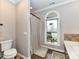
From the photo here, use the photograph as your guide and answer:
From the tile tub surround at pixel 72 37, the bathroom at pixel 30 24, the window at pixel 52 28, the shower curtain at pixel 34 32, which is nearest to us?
the bathroom at pixel 30 24

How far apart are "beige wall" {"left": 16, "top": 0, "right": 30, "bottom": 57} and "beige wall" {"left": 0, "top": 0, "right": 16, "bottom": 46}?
200 mm

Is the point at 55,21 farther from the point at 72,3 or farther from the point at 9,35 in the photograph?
the point at 9,35

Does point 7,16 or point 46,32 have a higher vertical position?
point 7,16

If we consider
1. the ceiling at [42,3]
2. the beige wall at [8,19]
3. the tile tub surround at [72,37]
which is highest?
the ceiling at [42,3]

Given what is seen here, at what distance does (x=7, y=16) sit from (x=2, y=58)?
1725mm

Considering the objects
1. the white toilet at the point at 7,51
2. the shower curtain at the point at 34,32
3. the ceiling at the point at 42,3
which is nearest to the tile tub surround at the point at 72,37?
the shower curtain at the point at 34,32

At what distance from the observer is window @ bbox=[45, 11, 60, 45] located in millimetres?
4071

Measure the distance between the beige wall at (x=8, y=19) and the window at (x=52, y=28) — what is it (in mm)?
1863

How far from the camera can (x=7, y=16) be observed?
338 centimetres

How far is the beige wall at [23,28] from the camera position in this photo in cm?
294

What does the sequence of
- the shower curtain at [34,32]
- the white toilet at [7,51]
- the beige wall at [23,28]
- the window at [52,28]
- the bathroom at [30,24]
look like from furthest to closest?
the window at [52,28]
the shower curtain at [34,32]
the bathroom at [30,24]
the beige wall at [23,28]
the white toilet at [7,51]

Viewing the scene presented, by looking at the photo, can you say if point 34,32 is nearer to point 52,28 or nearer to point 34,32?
point 34,32

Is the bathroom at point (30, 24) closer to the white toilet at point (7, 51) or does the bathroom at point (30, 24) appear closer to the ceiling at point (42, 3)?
the ceiling at point (42, 3)

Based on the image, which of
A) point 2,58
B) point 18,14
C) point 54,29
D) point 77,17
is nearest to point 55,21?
point 54,29
